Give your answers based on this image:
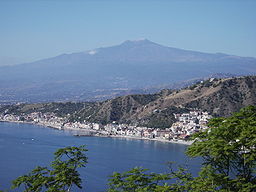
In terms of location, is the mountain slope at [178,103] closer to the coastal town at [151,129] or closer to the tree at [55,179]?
the coastal town at [151,129]

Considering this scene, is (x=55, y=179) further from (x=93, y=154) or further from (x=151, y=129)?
(x=151, y=129)

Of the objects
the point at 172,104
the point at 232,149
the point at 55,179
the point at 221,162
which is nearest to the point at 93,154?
the point at 172,104

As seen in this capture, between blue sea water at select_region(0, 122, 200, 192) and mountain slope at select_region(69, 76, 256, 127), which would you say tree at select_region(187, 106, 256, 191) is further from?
mountain slope at select_region(69, 76, 256, 127)

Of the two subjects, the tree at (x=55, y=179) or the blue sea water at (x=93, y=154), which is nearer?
the tree at (x=55, y=179)

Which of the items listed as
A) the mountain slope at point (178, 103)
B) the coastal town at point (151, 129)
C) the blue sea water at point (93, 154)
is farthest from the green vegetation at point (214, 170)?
the mountain slope at point (178, 103)

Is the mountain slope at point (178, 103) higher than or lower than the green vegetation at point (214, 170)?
higher
